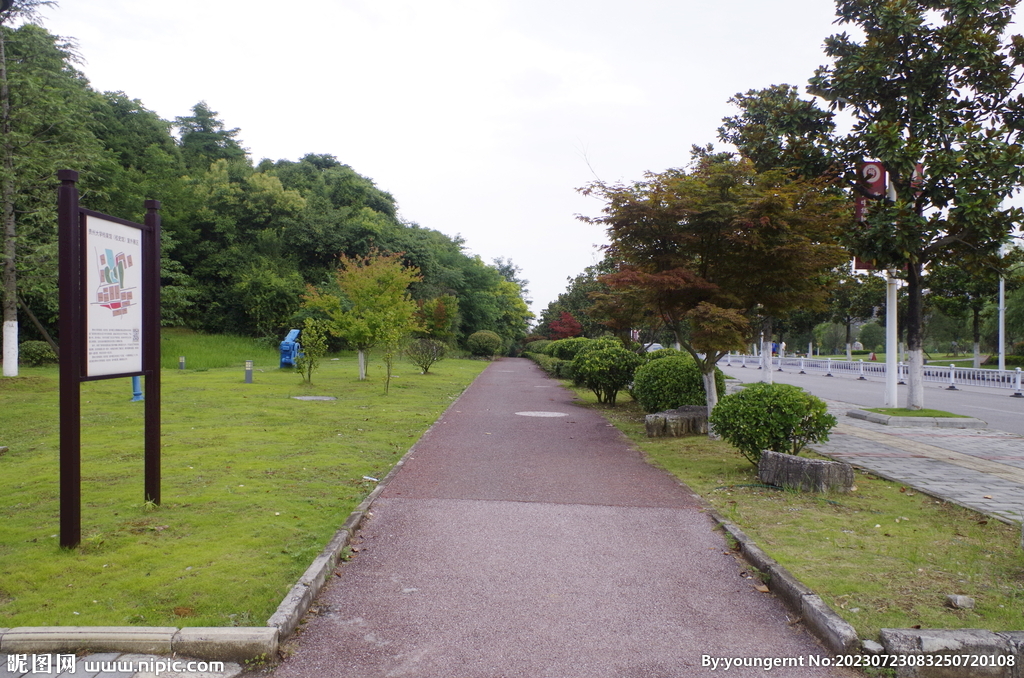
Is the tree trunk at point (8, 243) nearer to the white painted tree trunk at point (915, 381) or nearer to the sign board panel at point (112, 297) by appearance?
the sign board panel at point (112, 297)

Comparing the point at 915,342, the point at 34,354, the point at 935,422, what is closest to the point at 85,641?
the point at 935,422

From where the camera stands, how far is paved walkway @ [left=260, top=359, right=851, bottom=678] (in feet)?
11.4

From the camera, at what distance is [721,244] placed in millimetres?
10789

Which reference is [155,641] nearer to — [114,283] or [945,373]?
[114,283]

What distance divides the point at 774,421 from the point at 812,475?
887 mm

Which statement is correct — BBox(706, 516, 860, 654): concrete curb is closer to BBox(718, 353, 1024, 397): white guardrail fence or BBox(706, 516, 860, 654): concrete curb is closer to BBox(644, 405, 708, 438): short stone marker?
BBox(644, 405, 708, 438): short stone marker

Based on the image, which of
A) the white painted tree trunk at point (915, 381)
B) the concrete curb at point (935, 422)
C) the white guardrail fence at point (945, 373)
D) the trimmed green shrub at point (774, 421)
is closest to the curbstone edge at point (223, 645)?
the trimmed green shrub at point (774, 421)

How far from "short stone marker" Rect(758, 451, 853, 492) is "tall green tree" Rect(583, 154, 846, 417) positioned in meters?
2.91

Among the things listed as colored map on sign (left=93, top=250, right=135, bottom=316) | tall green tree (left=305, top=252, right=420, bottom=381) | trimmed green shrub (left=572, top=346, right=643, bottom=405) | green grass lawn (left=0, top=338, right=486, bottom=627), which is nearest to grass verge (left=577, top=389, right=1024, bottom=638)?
green grass lawn (left=0, top=338, right=486, bottom=627)

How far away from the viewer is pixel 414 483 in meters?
7.48

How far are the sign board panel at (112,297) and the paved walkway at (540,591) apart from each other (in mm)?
2380

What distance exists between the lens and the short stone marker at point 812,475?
7.13m

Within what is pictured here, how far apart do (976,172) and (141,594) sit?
14591mm

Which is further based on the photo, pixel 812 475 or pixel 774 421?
pixel 774 421
